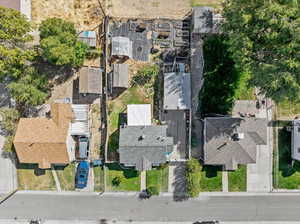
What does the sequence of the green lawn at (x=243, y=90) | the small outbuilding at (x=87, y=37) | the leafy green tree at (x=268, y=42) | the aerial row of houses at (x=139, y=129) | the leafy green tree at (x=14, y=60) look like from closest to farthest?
the leafy green tree at (x=268, y=42) → the leafy green tree at (x=14, y=60) → the aerial row of houses at (x=139, y=129) → the small outbuilding at (x=87, y=37) → the green lawn at (x=243, y=90)

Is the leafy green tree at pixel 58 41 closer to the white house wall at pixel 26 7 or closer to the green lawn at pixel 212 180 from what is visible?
the white house wall at pixel 26 7

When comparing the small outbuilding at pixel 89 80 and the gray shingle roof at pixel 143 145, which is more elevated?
the small outbuilding at pixel 89 80

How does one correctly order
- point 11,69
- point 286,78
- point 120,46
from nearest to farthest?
point 286,78 → point 11,69 → point 120,46

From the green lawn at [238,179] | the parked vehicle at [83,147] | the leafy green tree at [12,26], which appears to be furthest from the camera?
the green lawn at [238,179]

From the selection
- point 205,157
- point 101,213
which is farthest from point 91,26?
point 101,213

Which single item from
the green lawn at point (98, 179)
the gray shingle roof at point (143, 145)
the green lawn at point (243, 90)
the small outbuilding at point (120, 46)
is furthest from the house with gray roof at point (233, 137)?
the green lawn at point (98, 179)

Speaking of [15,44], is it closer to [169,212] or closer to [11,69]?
[11,69]

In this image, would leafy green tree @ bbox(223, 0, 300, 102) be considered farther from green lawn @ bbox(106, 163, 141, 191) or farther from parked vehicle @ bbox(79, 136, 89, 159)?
parked vehicle @ bbox(79, 136, 89, 159)
